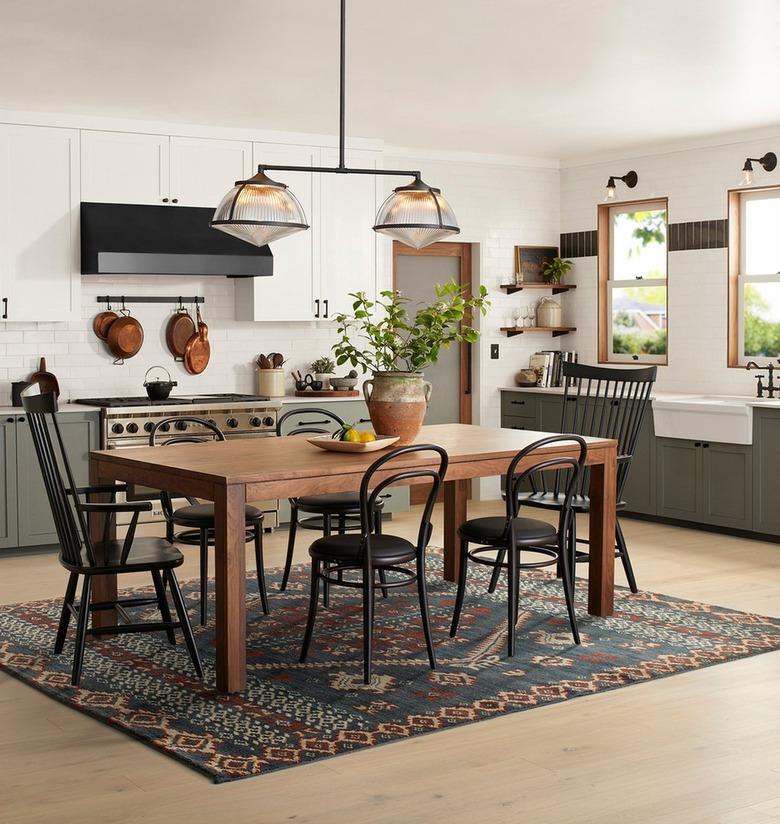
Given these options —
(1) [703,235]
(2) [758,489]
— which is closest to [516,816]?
(2) [758,489]

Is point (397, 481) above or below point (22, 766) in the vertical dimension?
above

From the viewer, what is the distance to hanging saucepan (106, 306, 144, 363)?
289 inches

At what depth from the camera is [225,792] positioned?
3.26 m

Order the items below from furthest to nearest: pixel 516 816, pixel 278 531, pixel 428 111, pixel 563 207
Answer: pixel 563 207
pixel 278 531
pixel 428 111
pixel 516 816

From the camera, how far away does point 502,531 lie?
186 inches

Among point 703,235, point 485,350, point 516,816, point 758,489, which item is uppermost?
point 703,235

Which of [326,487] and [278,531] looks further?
[278,531]

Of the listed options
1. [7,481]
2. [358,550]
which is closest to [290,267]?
[7,481]

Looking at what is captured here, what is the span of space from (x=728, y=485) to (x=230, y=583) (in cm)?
427

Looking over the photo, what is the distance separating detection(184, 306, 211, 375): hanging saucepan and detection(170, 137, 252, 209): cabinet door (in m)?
0.77

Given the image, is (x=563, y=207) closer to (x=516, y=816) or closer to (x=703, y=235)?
(x=703, y=235)

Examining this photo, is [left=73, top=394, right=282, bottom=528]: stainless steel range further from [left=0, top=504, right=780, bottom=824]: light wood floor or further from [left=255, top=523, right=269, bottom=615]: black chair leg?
[left=0, top=504, right=780, bottom=824]: light wood floor

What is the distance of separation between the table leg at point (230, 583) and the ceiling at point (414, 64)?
6.79 feet

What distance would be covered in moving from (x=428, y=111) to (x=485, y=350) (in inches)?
97.3
